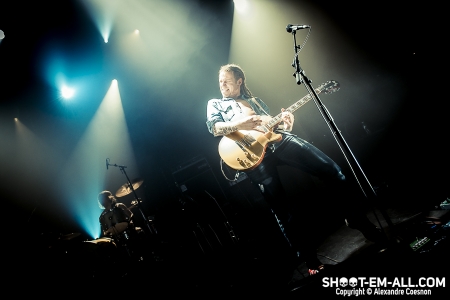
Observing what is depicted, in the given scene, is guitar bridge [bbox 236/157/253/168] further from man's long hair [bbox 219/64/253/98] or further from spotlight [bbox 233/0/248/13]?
spotlight [bbox 233/0/248/13]

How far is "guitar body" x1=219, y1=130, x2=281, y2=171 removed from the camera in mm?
2633

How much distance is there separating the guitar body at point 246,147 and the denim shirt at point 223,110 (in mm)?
280

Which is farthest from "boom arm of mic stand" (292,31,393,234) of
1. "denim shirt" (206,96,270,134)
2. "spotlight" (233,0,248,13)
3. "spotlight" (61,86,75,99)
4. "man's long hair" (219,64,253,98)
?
"spotlight" (61,86,75,99)

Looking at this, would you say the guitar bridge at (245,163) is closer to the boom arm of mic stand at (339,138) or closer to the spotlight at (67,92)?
the boom arm of mic stand at (339,138)

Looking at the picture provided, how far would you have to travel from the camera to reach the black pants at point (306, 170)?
2.37 m

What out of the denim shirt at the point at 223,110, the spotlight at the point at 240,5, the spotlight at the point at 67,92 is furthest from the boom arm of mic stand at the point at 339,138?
the spotlight at the point at 67,92

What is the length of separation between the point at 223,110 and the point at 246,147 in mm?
681

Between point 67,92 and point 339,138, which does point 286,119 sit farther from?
point 67,92

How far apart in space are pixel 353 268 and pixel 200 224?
178 inches

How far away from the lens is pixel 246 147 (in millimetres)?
2799

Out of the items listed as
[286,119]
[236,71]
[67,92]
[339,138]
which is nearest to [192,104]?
[67,92]

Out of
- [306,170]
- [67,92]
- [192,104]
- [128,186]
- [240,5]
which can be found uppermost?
[67,92]

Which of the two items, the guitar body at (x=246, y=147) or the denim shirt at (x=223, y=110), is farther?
the denim shirt at (x=223, y=110)

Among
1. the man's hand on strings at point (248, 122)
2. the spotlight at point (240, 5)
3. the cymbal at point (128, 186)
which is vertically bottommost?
the man's hand on strings at point (248, 122)
